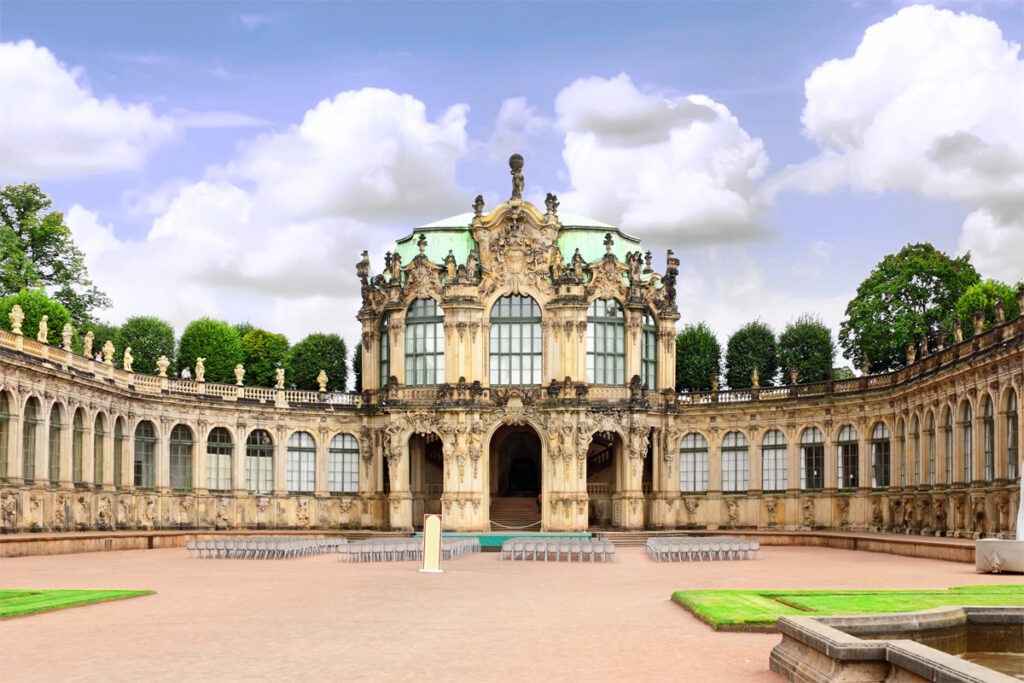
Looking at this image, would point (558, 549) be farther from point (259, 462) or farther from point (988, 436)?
point (259, 462)

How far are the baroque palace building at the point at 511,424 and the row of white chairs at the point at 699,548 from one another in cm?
1599

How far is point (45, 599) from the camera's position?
26219 mm

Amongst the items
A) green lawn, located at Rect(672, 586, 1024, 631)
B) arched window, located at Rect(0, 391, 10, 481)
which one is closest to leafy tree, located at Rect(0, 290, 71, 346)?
arched window, located at Rect(0, 391, 10, 481)

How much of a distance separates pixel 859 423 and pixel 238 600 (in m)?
41.3

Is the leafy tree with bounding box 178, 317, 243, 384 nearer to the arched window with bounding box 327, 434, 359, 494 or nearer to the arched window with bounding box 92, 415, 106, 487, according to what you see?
the arched window with bounding box 327, 434, 359, 494

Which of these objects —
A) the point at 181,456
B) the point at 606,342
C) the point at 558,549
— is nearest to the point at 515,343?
the point at 606,342

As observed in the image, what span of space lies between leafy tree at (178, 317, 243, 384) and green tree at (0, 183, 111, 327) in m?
6.54

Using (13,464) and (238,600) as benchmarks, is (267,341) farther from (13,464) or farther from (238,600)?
(238,600)

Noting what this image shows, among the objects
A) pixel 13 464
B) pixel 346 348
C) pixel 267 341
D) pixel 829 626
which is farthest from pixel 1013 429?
pixel 267 341

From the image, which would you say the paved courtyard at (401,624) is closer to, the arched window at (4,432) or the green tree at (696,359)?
the arched window at (4,432)

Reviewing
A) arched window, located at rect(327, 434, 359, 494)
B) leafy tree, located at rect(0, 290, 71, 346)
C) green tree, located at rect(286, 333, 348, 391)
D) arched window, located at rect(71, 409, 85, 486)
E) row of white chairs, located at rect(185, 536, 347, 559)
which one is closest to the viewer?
row of white chairs, located at rect(185, 536, 347, 559)

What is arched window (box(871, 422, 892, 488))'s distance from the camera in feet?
198

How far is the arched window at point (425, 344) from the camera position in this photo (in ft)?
219

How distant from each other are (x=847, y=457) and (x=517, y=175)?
22296 millimetres
